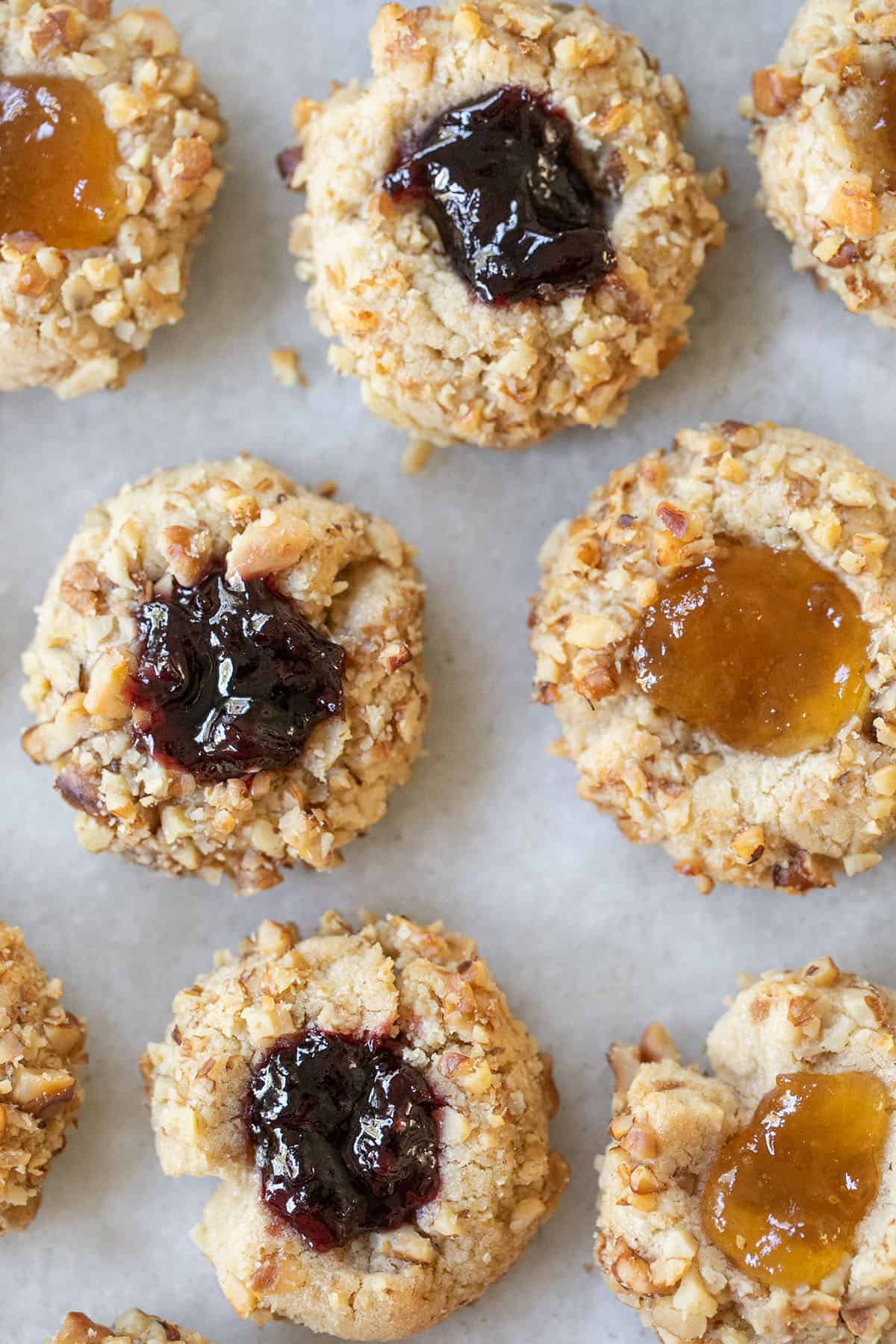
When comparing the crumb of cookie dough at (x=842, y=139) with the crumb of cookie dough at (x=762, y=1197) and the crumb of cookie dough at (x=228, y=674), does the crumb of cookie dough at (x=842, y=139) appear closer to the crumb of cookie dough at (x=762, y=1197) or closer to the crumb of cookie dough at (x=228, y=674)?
the crumb of cookie dough at (x=228, y=674)

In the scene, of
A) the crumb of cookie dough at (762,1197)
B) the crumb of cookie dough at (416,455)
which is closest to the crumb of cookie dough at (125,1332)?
the crumb of cookie dough at (762,1197)

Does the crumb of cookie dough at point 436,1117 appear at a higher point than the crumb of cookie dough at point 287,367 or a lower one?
lower

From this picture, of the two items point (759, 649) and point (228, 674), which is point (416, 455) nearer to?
point (228, 674)

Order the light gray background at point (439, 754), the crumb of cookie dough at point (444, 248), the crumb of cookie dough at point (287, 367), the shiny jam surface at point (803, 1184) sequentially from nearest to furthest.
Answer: the shiny jam surface at point (803, 1184) → the crumb of cookie dough at point (444, 248) → the light gray background at point (439, 754) → the crumb of cookie dough at point (287, 367)

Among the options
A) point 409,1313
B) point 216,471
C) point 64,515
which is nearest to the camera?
point 409,1313

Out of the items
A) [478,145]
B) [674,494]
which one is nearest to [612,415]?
[674,494]

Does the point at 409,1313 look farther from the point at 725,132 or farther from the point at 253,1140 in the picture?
the point at 725,132
